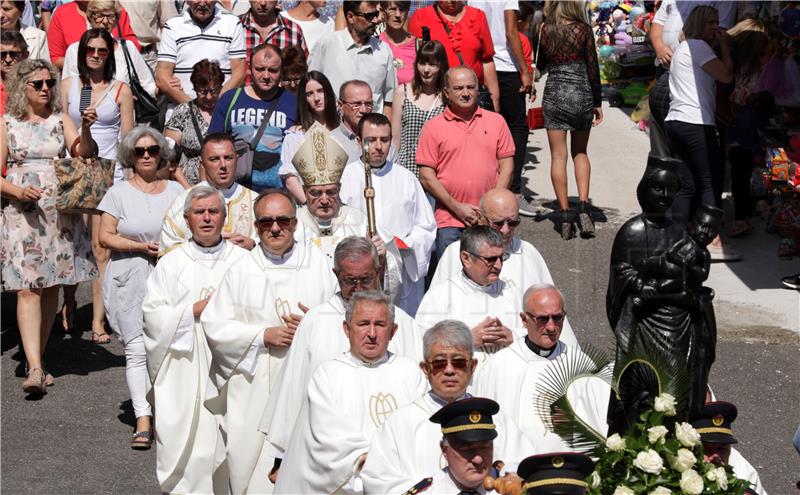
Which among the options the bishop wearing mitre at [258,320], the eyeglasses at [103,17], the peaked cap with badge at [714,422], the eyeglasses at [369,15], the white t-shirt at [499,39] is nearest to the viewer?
the peaked cap with badge at [714,422]

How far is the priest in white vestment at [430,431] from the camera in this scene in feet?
20.6

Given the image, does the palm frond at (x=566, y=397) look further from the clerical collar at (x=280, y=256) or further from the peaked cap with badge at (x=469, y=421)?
the clerical collar at (x=280, y=256)

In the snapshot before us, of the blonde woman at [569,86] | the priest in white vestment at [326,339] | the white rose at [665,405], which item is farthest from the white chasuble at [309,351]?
the blonde woman at [569,86]

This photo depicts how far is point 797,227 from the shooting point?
11750mm

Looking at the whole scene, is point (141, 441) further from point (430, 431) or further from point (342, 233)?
point (430, 431)

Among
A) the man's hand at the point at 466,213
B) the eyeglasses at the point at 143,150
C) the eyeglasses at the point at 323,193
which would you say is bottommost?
the man's hand at the point at 466,213

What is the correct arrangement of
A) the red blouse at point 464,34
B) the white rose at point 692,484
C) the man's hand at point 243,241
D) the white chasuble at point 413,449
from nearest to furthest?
the white rose at point 692,484
the white chasuble at point 413,449
the man's hand at point 243,241
the red blouse at point 464,34

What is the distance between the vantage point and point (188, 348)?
8273mm

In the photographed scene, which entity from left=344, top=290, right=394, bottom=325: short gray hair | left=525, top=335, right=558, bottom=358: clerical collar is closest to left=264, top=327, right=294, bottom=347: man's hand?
left=344, top=290, right=394, bottom=325: short gray hair

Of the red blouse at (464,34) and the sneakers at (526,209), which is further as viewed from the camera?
the sneakers at (526,209)

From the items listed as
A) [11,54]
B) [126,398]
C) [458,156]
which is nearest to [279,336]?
[126,398]

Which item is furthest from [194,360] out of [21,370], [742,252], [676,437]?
[742,252]

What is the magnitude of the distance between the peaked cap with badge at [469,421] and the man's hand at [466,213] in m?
3.85

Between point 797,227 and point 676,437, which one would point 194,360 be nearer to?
point 676,437
